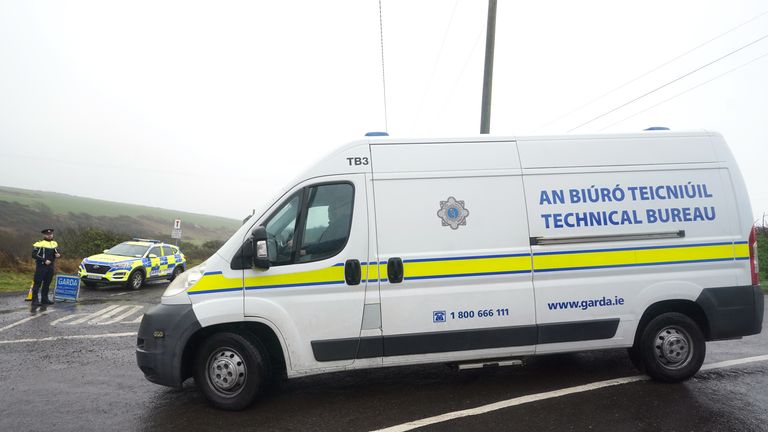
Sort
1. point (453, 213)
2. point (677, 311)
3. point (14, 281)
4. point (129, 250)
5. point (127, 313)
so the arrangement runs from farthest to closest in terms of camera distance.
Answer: point (129, 250) < point (14, 281) < point (127, 313) < point (677, 311) < point (453, 213)

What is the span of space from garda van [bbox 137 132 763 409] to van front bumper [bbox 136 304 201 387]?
0.01 metres

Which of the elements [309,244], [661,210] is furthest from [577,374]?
[309,244]

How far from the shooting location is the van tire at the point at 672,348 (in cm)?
471

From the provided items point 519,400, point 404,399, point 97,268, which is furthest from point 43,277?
point 519,400

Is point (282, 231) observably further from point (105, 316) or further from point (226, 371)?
point (105, 316)

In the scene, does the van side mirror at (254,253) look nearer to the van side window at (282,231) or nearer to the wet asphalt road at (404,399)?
the van side window at (282,231)

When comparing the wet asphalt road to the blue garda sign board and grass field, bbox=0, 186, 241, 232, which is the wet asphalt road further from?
grass field, bbox=0, 186, 241, 232

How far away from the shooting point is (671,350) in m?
4.75

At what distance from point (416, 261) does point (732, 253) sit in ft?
10.8

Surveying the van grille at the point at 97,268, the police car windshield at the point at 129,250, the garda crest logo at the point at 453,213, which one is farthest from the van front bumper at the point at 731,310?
the police car windshield at the point at 129,250

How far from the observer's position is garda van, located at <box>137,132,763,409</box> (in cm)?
426

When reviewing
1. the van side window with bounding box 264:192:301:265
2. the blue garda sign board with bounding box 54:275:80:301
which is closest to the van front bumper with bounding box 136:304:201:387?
the van side window with bounding box 264:192:301:265

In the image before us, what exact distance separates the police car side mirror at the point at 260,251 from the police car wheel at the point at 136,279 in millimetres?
13137

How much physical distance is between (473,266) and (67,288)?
37.9ft
